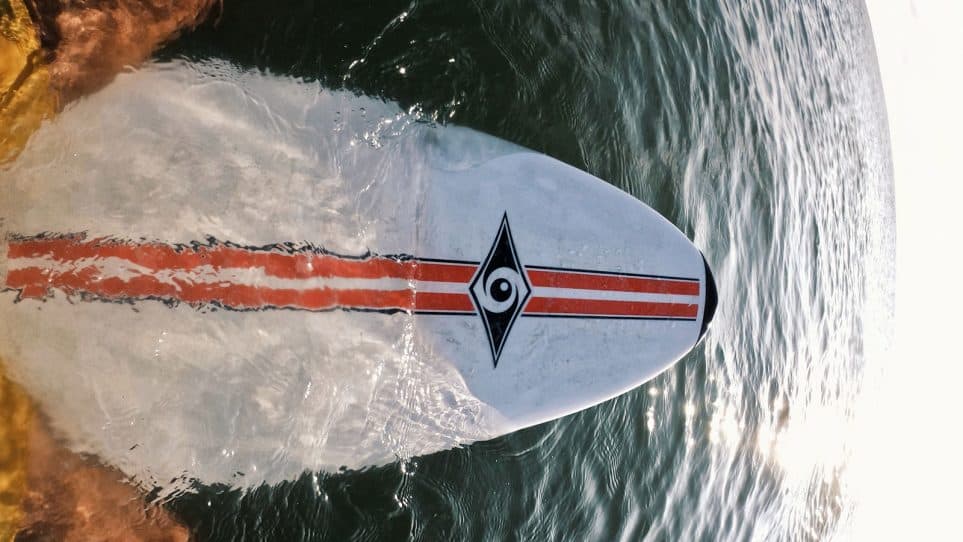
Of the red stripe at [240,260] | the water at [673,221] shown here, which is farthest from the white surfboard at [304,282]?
the water at [673,221]

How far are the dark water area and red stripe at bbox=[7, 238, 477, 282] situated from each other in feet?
2.45

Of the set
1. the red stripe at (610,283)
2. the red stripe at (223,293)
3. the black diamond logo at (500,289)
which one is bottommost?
the red stripe at (223,293)

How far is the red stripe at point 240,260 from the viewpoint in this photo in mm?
2338

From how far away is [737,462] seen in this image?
178 inches

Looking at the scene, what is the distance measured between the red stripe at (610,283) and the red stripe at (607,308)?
0.21 ft

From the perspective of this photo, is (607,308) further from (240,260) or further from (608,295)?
(240,260)

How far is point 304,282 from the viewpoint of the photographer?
2.67 m

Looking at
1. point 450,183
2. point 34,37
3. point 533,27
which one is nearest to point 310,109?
point 450,183

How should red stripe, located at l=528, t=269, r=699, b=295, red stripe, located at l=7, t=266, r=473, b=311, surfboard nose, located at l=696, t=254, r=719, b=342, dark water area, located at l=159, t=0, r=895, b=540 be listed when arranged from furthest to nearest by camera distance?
surfboard nose, located at l=696, t=254, r=719, b=342 < red stripe, located at l=528, t=269, r=699, b=295 < dark water area, located at l=159, t=0, r=895, b=540 < red stripe, located at l=7, t=266, r=473, b=311

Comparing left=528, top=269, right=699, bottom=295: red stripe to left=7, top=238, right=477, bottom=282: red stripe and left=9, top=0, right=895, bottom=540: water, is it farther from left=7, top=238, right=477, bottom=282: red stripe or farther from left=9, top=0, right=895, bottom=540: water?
left=9, top=0, right=895, bottom=540: water

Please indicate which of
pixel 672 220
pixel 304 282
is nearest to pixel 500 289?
pixel 304 282

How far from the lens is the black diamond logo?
10.2 feet

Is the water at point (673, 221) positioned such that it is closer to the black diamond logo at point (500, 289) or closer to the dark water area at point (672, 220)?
the dark water area at point (672, 220)

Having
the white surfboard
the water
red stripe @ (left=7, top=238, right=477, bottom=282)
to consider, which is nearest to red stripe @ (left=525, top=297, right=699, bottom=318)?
the white surfboard
